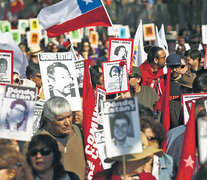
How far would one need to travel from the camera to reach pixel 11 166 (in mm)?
3812

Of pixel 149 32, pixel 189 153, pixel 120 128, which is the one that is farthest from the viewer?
pixel 149 32

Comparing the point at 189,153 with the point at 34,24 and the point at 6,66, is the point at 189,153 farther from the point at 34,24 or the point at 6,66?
the point at 34,24

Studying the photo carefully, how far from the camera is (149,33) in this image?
51.0 feet

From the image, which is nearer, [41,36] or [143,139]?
[143,139]

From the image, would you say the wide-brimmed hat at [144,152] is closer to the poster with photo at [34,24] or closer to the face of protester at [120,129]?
the face of protester at [120,129]

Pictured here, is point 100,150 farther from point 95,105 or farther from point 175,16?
point 175,16

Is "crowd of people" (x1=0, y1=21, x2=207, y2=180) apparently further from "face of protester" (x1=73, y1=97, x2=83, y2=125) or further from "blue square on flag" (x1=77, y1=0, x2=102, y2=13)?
"blue square on flag" (x1=77, y1=0, x2=102, y2=13)

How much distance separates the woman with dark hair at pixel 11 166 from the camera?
3.80m

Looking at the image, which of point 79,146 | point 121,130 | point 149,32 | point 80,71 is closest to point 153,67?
point 80,71

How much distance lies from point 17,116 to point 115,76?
2750mm

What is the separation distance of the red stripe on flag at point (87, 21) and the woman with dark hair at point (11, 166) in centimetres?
560

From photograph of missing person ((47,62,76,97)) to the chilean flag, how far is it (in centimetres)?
310

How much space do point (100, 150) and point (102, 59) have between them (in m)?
6.01

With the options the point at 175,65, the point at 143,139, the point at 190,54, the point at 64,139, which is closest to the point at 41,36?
the point at 190,54
